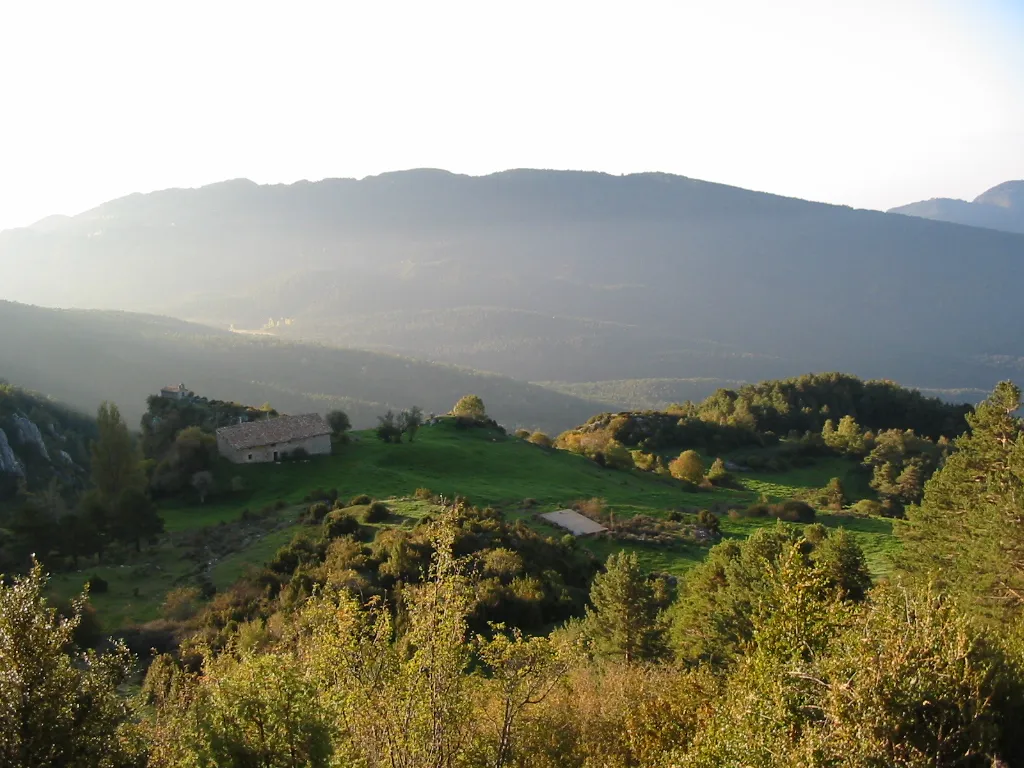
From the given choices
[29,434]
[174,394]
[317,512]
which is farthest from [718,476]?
[29,434]

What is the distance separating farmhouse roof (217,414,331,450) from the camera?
2047 inches

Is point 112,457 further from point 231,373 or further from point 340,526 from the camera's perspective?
point 231,373

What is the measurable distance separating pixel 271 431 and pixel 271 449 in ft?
5.38

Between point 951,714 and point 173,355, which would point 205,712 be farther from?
point 173,355

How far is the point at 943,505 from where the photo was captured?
2762 cm

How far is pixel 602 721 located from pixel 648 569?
18651 millimetres

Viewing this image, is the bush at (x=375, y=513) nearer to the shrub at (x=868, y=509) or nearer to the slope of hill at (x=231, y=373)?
the shrub at (x=868, y=509)

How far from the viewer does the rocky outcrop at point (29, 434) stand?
208ft

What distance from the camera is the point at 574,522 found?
37875 mm

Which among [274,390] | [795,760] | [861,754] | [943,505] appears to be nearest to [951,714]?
[861,754]

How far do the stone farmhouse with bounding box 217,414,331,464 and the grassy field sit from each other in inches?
52.9

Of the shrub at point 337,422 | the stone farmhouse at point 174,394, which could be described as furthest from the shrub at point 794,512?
the stone farmhouse at point 174,394

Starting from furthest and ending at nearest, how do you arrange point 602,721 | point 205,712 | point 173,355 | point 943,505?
point 173,355 → point 943,505 → point 602,721 → point 205,712

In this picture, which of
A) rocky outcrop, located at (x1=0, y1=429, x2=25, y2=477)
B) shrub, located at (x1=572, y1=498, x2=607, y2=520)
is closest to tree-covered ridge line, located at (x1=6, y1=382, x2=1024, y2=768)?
shrub, located at (x1=572, y1=498, x2=607, y2=520)
